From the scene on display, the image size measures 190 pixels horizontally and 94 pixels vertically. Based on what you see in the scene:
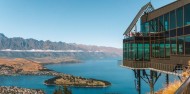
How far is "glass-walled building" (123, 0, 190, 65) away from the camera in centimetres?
3141

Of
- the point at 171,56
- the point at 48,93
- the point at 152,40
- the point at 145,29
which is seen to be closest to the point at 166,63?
the point at 171,56

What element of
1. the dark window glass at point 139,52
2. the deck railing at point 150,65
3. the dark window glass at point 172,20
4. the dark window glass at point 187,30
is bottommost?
the deck railing at point 150,65

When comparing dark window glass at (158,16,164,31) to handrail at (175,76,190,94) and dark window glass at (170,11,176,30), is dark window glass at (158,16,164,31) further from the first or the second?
handrail at (175,76,190,94)

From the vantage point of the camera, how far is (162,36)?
39031 mm

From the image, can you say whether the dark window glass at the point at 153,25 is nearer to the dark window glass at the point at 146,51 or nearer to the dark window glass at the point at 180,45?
the dark window glass at the point at 146,51

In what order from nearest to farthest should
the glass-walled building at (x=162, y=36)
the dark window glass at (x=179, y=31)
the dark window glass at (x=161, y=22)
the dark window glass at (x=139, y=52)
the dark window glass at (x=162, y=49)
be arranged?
the glass-walled building at (x=162, y=36) → the dark window glass at (x=179, y=31) → the dark window glass at (x=162, y=49) → the dark window glass at (x=161, y=22) → the dark window glass at (x=139, y=52)

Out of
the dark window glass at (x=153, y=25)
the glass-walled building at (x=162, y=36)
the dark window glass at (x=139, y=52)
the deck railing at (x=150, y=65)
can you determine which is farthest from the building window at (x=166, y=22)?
the dark window glass at (x=139, y=52)

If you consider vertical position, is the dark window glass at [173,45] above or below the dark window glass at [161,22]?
below

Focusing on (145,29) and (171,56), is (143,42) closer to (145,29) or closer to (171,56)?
(145,29)

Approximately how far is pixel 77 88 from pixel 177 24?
168m

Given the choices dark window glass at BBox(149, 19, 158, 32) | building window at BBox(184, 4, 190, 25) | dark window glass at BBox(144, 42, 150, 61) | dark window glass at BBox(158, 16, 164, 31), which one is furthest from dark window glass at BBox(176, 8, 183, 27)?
dark window glass at BBox(144, 42, 150, 61)

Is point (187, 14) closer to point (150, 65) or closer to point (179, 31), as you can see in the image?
point (179, 31)

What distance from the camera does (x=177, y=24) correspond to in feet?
109

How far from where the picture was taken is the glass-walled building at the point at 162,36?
31406 mm
